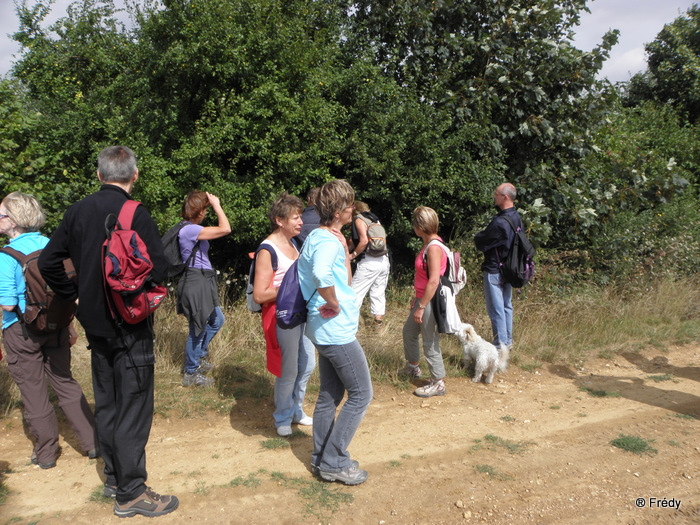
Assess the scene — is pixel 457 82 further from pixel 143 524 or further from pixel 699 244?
pixel 143 524

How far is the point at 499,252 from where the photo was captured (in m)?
6.09

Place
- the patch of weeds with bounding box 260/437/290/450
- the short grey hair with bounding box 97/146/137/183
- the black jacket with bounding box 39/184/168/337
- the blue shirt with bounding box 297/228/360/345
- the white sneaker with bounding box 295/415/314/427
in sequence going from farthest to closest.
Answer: the white sneaker with bounding box 295/415/314/427 → the patch of weeds with bounding box 260/437/290/450 → the blue shirt with bounding box 297/228/360/345 → the short grey hair with bounding box 97/146/137/183 → the black jacket with bounding box 39/184/168/337

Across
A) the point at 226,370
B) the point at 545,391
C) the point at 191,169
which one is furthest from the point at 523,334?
the point at 191,169

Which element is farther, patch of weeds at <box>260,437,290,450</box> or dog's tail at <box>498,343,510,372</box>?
dog's tail at <box>498,343,510,372</box>

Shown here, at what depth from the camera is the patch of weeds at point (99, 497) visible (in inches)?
139

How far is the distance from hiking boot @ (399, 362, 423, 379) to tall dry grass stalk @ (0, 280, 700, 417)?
0.09 metres

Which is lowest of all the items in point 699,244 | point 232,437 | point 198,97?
point 232,437

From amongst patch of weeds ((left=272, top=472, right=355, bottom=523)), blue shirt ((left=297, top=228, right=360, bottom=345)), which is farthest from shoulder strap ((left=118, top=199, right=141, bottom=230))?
patch of weeds ((left=272, top=472, right=355, bottom=523))

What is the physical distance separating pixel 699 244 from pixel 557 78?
4222mm

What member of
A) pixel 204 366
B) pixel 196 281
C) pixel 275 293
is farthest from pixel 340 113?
pixel 275 293

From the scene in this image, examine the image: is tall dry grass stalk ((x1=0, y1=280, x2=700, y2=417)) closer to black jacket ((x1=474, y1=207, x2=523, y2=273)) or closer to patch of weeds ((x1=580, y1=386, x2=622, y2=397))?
patch of weeds ((x1=580, y1=386, x2=622, y2=397))

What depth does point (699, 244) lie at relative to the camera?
33.6 feet

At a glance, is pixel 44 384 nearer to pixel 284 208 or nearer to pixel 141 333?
pixel 141 333

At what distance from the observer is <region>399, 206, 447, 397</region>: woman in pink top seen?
5066 millimetres
